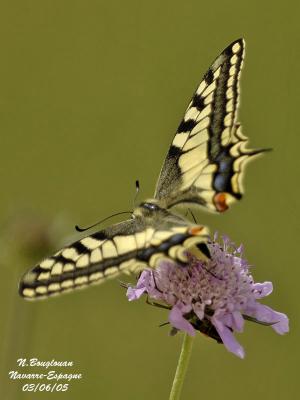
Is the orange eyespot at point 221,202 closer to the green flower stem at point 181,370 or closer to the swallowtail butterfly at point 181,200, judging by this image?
the swallowtail butterfly at point 181,200

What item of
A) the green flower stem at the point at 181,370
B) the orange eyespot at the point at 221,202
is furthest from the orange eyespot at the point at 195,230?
the green flower stem at the point at 181,370

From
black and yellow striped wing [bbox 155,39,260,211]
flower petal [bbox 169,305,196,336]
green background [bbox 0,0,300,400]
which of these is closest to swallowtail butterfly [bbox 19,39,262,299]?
black and yellow striped wing [bbox 155,39,260,211]

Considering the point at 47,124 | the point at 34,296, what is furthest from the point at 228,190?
the point at 47,124

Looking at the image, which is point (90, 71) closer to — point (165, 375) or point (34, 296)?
point (165, 375)

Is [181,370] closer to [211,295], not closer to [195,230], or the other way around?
[211,295]

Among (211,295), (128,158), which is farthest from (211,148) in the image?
(128,158)

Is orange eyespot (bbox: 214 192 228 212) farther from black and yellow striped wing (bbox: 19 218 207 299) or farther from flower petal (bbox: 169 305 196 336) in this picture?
flower petal (bbox: 169 305 196 336)
